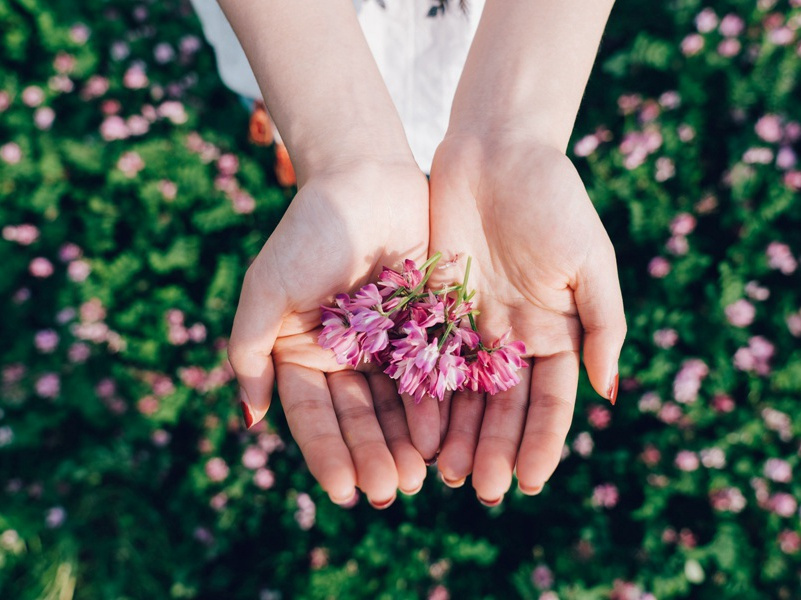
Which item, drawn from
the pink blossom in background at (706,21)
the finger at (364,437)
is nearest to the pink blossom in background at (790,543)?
the finger at (364,437)

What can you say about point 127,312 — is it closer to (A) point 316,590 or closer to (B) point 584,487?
(A) point 316,590

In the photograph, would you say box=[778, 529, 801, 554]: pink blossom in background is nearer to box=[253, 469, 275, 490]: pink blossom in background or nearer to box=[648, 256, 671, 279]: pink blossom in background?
box=[648, 256, 671, 279]: pink blossom in background

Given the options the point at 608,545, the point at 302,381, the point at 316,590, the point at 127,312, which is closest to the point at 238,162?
the point at 127,312

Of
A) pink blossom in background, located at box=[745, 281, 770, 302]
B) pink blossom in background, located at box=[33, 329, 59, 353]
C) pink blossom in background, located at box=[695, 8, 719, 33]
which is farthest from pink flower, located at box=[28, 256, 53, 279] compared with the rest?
pink blossom in background, located at box=[695, 8, 719, 33]

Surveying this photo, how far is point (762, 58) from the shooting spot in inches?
132

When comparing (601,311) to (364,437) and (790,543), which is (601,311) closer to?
(364,437)

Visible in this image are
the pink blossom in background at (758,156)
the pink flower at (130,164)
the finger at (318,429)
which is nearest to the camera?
the finger at (318,429)

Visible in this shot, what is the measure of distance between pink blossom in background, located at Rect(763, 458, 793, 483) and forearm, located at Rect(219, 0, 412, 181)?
7.28ft

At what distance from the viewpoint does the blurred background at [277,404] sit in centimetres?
301

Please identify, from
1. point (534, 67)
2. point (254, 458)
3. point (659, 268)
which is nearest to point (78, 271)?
point (254, 458)

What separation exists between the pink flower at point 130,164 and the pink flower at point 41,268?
629 mm

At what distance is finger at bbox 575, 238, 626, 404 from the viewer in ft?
6.73

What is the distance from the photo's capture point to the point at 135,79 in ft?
12.4

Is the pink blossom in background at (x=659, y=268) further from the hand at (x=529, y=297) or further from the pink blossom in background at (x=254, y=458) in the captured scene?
the pink blossom in background at (x=254, y=458)
